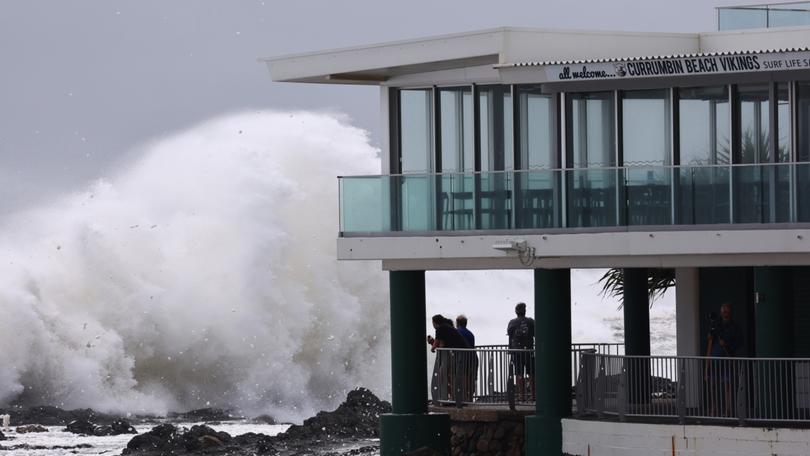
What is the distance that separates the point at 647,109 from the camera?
32094 millimetres

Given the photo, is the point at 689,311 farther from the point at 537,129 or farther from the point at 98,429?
the point at 98,429

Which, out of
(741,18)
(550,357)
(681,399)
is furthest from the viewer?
(741,18)

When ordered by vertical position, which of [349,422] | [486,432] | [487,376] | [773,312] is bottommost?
[349,422]

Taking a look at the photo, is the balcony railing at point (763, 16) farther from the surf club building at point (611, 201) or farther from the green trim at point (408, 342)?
the green trim at point (408, 342)

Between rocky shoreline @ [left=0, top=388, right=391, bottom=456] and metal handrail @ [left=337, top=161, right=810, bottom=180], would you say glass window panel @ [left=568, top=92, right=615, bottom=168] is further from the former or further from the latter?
rocky shoreline @ [left=0, top=388, right=391, bottom=456]

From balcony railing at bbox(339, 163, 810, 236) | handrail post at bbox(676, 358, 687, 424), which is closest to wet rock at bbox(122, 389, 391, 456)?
balcony railing at bbox(339, 163, 810, 236)

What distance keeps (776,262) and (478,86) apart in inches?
217

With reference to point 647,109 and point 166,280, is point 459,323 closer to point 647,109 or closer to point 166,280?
point 647,109

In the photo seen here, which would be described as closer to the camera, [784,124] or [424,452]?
[784,124]

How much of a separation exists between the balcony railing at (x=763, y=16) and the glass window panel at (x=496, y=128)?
369 cm

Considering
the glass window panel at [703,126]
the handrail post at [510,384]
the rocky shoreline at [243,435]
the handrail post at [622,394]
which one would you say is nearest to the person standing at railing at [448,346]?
the handrail post at [510,384]

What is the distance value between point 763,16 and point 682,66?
431 cm

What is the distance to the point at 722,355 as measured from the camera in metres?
31.2

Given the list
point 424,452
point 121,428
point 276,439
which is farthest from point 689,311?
point 121,428
